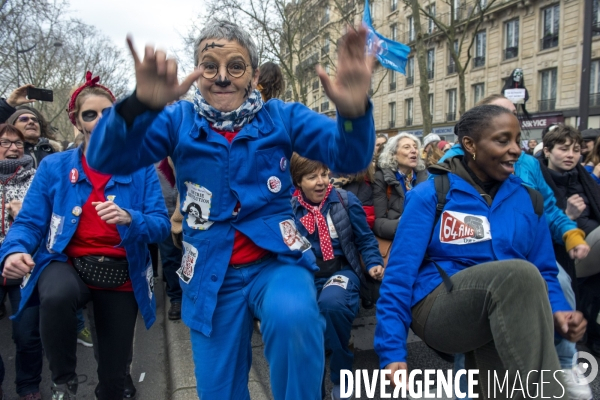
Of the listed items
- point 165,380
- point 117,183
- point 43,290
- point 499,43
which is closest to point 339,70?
point 117,183

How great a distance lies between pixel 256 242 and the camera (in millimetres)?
1834

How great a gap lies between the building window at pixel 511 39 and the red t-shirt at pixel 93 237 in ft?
101

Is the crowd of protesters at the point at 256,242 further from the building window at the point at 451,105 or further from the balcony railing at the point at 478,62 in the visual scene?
the building window at the point at 451,105

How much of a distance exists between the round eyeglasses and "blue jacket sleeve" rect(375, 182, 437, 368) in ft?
3.59

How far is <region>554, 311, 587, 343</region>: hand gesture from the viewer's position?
2.18 m

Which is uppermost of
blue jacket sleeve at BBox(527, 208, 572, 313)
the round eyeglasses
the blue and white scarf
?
the round eyeglasses

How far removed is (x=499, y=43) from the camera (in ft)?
96.9

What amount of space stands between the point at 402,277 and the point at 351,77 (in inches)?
44.2

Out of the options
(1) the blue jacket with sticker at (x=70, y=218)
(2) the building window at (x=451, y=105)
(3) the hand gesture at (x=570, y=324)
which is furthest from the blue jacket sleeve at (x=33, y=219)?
(2) the building window at (x=451, y=105)

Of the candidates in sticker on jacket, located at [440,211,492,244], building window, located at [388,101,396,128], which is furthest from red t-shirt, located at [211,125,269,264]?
building window, located at [388,101,396,128]

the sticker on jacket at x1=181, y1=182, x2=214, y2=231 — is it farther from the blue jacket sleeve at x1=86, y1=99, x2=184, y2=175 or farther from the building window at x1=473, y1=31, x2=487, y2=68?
the building window at x1=473, y1=31, x2=487, y2=68

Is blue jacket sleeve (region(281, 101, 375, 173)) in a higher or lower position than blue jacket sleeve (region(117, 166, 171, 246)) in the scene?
higher

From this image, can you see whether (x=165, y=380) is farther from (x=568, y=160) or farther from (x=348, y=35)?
(x=568, y=160)

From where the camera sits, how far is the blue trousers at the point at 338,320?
313 cm
